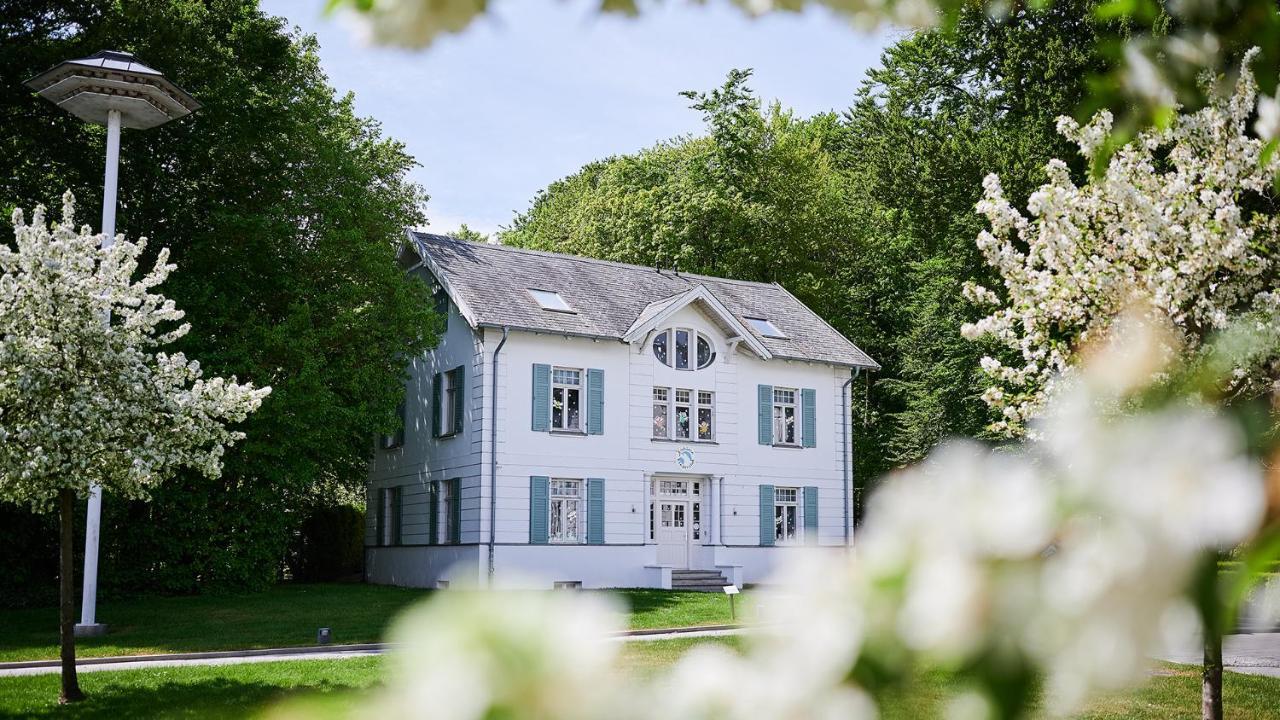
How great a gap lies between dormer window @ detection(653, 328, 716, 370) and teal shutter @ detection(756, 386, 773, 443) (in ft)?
5.45

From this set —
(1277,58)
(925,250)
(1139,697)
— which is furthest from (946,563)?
(925,250)

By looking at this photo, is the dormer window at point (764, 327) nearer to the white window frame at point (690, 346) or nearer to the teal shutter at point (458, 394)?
the white window frame at point (690, 346)

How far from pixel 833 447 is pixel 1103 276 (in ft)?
70.3

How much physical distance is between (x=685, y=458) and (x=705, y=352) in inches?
109

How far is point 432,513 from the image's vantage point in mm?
27516

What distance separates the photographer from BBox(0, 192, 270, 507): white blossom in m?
10.8

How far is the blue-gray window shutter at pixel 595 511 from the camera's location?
85.3ft

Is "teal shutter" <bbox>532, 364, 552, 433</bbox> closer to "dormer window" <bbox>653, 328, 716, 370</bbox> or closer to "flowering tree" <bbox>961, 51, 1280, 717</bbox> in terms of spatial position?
"dormer window" <bbox>653, 328, 716, 370</bbox>

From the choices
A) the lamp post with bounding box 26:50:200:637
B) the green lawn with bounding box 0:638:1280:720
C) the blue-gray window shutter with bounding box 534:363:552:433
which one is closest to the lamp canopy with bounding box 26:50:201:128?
the lamp post with bounding box 26:50:200:637

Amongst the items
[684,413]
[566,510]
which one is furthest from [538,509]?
[684,413]

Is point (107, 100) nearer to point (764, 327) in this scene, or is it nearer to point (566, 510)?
point (566, 510)

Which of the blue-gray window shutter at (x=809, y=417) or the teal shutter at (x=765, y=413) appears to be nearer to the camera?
the teal shutter at (x=765, y=413)

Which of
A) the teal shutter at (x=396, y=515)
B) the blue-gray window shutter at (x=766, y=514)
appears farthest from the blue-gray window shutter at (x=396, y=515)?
the blue-gray window shutter at (x=766, y=514)

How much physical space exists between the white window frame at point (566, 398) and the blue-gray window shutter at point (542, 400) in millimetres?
104
